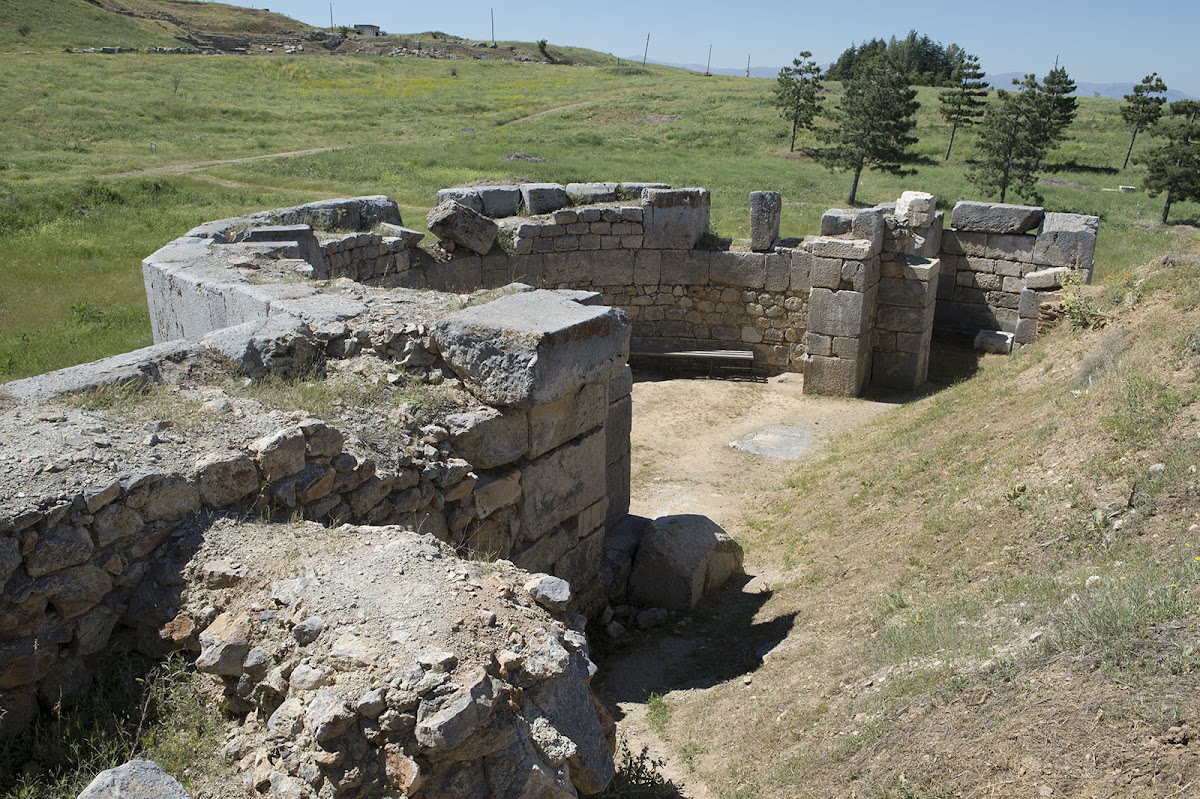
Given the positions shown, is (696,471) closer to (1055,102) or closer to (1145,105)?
(1055,102)

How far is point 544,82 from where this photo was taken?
5531 cm

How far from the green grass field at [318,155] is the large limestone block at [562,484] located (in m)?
6.49

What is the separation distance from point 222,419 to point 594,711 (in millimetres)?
2632

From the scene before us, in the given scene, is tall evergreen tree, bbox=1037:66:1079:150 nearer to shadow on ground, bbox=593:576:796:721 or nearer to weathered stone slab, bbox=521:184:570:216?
weathered stone slab, bbox=521:184:570:216

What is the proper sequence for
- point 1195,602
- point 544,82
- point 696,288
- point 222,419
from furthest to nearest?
point 544,82
point 696,288
point 222,419
point 1195,602

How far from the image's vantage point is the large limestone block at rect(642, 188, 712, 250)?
14156 mm

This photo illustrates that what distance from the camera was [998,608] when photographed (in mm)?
5496

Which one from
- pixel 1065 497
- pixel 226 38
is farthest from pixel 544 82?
pixel 1065 497

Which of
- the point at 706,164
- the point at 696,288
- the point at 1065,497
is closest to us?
the point at 1065,497

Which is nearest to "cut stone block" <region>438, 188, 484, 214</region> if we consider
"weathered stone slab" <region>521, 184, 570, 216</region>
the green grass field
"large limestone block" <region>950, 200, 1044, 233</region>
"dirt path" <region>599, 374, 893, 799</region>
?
"weathered stone slab" <region>521, 184, 570, 216</region>

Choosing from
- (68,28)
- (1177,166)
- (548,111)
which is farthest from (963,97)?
(68,28)

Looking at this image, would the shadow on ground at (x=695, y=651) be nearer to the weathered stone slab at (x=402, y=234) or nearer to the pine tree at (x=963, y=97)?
the weathered stone slab at (x=402, y=234)

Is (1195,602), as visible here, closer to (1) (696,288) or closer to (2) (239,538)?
(2) (239,538)

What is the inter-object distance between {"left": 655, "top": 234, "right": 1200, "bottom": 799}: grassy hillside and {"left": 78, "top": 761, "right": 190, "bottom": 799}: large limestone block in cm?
301
